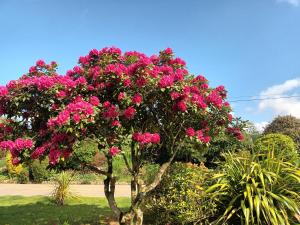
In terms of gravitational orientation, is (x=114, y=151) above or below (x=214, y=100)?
below

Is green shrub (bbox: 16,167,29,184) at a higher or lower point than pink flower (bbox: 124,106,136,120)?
lower

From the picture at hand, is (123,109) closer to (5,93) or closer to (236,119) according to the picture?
(5,93)

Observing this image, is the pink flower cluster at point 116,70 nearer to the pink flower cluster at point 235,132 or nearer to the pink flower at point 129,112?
the pink flower at point 129,112

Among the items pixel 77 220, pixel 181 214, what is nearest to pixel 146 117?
pixel 181 214

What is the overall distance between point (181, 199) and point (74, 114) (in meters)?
3.60

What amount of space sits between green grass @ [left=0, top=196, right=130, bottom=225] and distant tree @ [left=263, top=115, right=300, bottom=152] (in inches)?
402

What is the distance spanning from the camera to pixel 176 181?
917cm

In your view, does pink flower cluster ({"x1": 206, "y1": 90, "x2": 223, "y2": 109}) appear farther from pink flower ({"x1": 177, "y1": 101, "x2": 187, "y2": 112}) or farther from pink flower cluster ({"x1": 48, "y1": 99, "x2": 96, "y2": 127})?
pink flower cluster ({"x1": 48, "y1": 99, "x2": 96, "y2": 127})

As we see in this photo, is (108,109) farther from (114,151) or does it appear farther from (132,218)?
(132,218)

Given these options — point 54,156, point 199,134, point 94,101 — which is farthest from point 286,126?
point 54,156

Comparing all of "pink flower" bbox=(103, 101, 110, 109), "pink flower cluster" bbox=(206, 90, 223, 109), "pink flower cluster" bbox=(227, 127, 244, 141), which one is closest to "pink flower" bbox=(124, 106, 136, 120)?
"pink flower" bbox=(103, 101, 110, 109)

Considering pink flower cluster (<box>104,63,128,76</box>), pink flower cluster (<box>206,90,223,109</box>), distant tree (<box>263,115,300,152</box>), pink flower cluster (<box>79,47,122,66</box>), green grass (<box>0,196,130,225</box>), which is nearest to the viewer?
pink flower cluster (<box>104,63,128,76</box>)

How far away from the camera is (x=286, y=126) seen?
2144 centimetres

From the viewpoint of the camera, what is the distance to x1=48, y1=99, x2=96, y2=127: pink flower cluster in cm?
612
